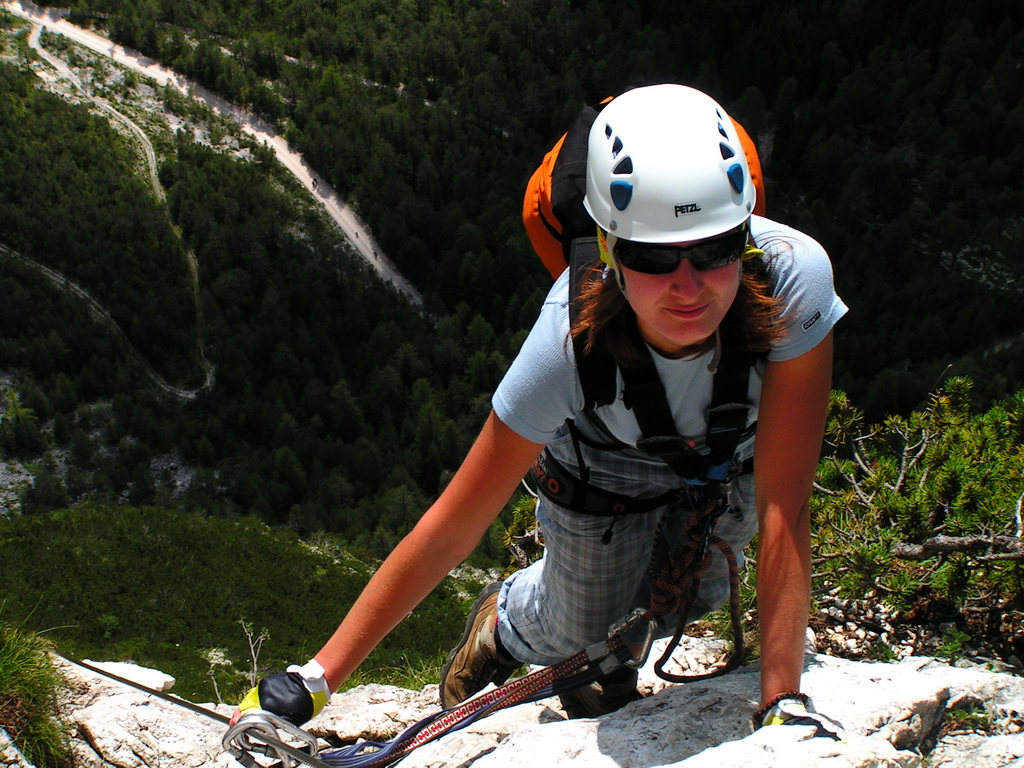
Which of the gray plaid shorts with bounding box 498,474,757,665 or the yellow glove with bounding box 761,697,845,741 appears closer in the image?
the yellow glove with bounding box 761,697,845,741

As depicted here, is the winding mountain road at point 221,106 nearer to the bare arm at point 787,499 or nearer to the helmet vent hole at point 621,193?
the helmet vent hole at point 621,193

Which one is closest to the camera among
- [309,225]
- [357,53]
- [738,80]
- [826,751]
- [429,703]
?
[826,751]

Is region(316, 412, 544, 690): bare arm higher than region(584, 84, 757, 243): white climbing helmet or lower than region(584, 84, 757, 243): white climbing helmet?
lower

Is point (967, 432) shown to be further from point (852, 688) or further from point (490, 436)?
point (490, 436)

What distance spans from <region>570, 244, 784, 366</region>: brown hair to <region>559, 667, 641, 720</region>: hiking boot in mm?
1203

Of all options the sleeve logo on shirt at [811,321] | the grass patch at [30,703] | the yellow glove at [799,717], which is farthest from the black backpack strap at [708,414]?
the grass patch at [30,703]

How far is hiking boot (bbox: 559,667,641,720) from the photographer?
2.78 metres

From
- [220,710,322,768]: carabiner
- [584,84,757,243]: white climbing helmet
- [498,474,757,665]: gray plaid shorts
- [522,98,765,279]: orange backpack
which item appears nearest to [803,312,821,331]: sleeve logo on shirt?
[584,84,757,243]: white climbing helmet

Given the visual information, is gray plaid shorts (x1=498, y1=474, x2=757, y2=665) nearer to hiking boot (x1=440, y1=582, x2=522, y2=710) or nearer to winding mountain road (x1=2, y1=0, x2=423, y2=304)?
hiking boot (x1=440, y1=582, x2=522, y2=710)

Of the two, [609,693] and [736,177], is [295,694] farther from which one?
[736,177]

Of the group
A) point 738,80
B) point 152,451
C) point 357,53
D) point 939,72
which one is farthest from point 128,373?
point 939,72

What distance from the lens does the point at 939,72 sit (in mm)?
57750

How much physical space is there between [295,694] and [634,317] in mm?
1225

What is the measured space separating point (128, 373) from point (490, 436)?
157 feet
